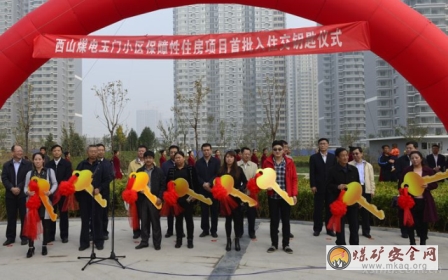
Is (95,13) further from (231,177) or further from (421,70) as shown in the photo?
(421,70)

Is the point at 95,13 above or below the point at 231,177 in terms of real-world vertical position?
above

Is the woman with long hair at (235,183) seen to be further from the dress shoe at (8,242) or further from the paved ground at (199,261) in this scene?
the dress shoe at (8,242)

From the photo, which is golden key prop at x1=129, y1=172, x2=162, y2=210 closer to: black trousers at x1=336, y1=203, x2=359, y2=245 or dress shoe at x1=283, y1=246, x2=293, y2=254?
dress shoe at x1=283, y1=246, x2=293, y2=254

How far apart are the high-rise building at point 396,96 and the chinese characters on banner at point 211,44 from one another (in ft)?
115

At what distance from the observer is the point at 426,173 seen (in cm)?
506

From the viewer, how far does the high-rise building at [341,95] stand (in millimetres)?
49875

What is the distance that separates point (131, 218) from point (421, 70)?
427cm

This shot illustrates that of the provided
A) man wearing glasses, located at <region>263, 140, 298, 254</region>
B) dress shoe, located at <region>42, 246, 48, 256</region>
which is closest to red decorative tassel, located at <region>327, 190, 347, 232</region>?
man wearing glasses, located at <region>263, 140, 298, 254</region>

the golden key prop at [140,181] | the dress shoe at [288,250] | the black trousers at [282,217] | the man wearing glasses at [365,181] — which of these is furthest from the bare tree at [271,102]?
the golden key prop at [140,181]

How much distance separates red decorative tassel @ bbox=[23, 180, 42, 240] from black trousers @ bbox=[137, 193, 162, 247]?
1279 millimetres

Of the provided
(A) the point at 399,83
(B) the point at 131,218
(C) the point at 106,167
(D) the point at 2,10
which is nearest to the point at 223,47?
(C) the point at 106,167

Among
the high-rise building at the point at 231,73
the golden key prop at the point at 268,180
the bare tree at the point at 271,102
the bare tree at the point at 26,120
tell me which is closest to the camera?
the golden key prop at the point at 268,180

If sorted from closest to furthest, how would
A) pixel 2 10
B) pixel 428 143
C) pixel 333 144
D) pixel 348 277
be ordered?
pixel 348 277, pixel 428 143, pixel 2 10, pixel 333 144

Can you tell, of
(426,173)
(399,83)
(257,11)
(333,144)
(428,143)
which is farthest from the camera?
(333,144)
